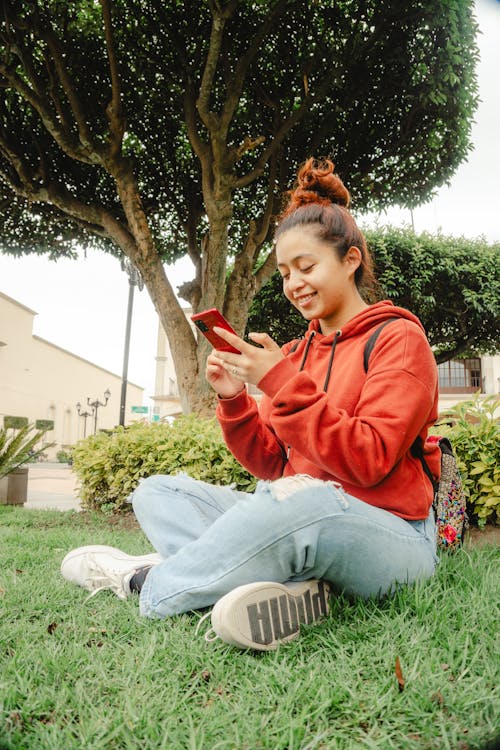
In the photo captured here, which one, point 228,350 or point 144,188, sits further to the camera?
point 144,188

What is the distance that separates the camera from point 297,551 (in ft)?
5.34

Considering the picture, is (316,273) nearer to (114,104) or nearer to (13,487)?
(114,104)

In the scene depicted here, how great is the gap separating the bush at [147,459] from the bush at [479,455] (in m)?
1.93

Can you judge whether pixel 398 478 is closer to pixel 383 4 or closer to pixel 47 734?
pixel 47 734

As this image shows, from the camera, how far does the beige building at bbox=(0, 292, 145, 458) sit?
37781mm

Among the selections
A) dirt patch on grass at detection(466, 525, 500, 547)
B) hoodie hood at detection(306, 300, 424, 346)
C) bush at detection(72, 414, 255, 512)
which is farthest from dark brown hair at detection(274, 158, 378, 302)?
bush at detection(72, 414, 255, 512)

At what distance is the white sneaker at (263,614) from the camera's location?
1.50 meters

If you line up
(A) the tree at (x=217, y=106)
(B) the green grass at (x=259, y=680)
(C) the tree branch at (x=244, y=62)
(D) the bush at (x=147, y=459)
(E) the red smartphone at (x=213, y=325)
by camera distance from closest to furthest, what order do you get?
(B) the green grass at (x=259, y=680), (E) the red smartphone at (x=213, y=325), (D) the bush at (x=147, y=459), (C) the tree branch at (x=244, y=62), (A) the tree at (x=217, y=106)

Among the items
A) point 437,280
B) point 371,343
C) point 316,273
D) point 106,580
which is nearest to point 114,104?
point 316,273

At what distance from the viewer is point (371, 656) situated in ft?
4.95

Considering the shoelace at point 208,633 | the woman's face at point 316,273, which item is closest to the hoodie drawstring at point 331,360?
the woman's face at point 316,273

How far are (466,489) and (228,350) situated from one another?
2.54m

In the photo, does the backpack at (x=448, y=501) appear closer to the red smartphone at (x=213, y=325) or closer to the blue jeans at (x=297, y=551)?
the blue jeans at (x=297, y=551)

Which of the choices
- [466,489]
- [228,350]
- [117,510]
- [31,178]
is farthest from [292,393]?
[31,178]
